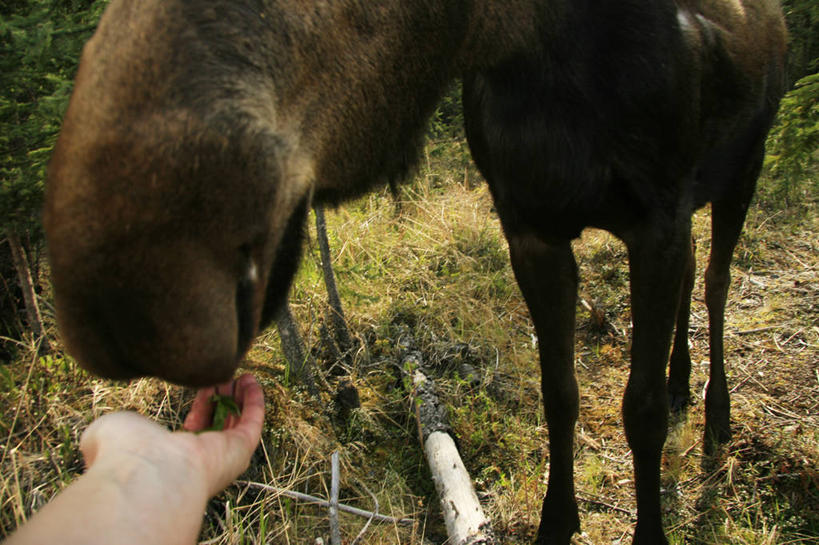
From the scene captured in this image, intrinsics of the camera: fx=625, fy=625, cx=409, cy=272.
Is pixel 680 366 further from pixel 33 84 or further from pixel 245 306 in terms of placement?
pixel 33 84

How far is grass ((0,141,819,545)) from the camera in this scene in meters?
3.20

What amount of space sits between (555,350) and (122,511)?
7.55 feet

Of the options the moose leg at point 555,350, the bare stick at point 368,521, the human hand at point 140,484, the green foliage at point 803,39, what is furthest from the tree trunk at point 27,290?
the green foliage at point 803,39

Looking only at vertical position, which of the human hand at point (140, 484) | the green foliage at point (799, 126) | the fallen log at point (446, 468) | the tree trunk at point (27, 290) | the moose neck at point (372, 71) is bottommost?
the fallen log at point (446, 468)

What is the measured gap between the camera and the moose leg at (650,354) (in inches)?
102

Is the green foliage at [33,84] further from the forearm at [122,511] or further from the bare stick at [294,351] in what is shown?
the forearm at [122,511]

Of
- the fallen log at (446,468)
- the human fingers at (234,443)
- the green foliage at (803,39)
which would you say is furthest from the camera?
the green foliage at (803,39)

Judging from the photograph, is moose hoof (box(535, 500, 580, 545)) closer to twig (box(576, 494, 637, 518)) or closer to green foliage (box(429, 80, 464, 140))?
twig (box(576, 494, 637, 518))

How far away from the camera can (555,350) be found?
3.15 meters

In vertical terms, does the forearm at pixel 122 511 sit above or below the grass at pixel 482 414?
above

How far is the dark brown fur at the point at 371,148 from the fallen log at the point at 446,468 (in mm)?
469

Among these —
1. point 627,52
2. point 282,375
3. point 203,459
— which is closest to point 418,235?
point 282,375

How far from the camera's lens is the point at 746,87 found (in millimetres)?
3129

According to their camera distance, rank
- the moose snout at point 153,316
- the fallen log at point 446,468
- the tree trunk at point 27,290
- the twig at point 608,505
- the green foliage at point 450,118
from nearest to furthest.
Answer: the moose snout at point 153,316 → the fallen log at point 446,468 → the twig at point 608,505 → the tree trunk at point 27,290 → the green foliage at point 450,118
